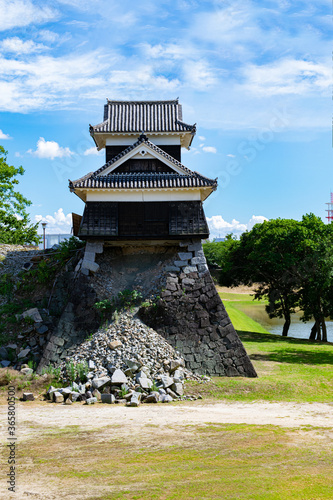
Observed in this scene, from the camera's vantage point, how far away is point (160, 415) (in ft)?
48.4

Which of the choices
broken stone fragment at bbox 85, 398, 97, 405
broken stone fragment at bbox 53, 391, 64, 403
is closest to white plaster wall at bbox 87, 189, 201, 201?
broken stone fragment at bbox 53, 391, 64, 403

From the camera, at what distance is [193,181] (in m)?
22.2

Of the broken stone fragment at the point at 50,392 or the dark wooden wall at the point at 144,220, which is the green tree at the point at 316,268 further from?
the broken stone fragment at the point at 50,392

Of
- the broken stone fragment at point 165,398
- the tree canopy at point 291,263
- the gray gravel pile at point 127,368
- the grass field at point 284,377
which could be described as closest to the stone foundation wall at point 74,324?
the gray gravel pile at point 127,368

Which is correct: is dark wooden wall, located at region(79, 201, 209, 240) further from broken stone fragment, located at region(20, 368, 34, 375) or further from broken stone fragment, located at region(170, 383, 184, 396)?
broken stone fragment, located at region(170, 383, 184, 396)

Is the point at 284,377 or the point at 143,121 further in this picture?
the point at 143,121

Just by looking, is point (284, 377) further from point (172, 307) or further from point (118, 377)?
point (118, 377)

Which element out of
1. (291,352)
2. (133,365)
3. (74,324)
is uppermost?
(74,324)

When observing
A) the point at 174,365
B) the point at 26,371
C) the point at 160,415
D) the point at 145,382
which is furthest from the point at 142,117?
the point at 160,415

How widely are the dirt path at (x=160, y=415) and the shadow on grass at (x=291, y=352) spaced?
930 cm

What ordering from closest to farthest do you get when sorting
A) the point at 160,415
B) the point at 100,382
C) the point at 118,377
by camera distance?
1. the point at 160,415
2. the point at 100,382
3. the point at 118,377

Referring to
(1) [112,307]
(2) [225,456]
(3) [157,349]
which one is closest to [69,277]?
(1) [112,307]

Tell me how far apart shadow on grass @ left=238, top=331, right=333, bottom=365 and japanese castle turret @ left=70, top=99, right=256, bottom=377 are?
19.4 feet

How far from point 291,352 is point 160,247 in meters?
11.1
